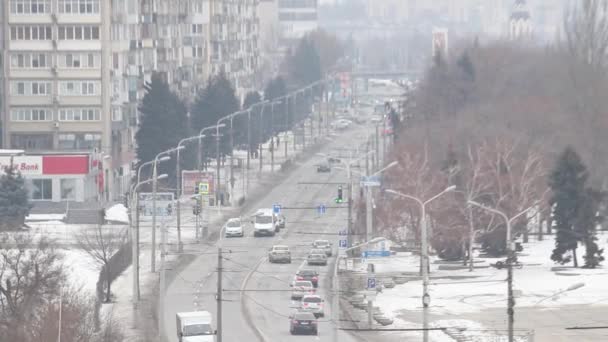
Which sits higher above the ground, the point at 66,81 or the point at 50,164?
the point at 66,81

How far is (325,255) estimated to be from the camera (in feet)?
230

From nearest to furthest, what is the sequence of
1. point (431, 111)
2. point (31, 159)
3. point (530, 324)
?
point (530, 324) → point (31, 159) → point (431, 111)

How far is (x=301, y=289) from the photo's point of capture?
60.2 metres

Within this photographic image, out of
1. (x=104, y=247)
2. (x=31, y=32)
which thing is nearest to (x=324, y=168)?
(x=31, y=32)

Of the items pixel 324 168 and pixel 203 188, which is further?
pixel 324 168

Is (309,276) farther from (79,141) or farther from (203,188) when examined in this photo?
(79,141)

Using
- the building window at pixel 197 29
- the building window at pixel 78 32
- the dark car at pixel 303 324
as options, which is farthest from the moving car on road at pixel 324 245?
the building window at pixel 197 29

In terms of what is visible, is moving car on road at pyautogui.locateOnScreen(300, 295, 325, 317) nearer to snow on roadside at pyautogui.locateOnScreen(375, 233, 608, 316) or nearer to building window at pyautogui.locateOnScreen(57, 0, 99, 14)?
snow on roadside at pyautogui.locateOnScreen(375, 233, 608, 316)

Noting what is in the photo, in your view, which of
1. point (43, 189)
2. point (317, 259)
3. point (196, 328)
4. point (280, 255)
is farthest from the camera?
point (43, 189)

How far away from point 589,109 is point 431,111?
1504cm

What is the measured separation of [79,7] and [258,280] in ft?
117

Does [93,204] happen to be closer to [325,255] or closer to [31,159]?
[31,159]

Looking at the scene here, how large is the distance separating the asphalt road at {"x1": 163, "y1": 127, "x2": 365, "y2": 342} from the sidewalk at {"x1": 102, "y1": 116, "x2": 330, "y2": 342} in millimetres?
620

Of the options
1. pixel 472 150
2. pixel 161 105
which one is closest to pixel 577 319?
Result: pixel 472 150
